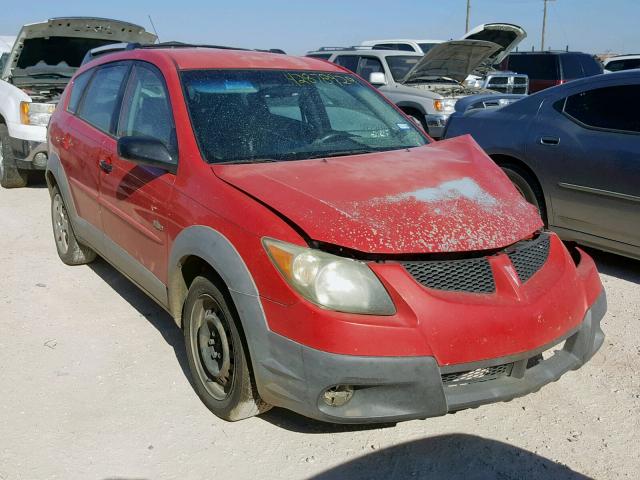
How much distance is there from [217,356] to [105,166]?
61.1 inches

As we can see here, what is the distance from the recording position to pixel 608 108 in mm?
5062

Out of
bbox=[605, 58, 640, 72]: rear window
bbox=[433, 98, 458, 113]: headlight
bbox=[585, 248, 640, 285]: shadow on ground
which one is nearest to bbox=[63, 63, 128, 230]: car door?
bbox=[585, 248, 640, 285]: shadow on ground

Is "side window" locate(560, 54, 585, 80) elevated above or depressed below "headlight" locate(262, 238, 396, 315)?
below

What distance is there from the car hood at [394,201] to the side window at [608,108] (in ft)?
6.77

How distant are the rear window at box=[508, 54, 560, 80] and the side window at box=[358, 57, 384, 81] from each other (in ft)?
19.0

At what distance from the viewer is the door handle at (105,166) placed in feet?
12.9

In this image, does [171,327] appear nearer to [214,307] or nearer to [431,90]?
[214,307]

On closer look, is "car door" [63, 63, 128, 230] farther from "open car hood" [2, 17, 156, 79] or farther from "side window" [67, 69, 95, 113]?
"open car hood" [2, 17, 156, 79]

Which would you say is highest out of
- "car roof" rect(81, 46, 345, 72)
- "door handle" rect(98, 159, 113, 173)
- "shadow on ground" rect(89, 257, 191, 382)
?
"car roof" rect(81, 46, 345, 72)

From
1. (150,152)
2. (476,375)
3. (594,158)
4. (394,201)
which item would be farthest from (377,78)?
(476,375)

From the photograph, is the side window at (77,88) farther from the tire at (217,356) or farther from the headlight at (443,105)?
the headlight at (443,105)

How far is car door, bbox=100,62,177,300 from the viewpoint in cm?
340

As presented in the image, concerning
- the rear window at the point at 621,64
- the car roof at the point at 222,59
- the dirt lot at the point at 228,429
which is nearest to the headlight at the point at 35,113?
the car roof at the point at 222,59

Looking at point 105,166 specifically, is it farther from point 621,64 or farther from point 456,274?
point 621,64
